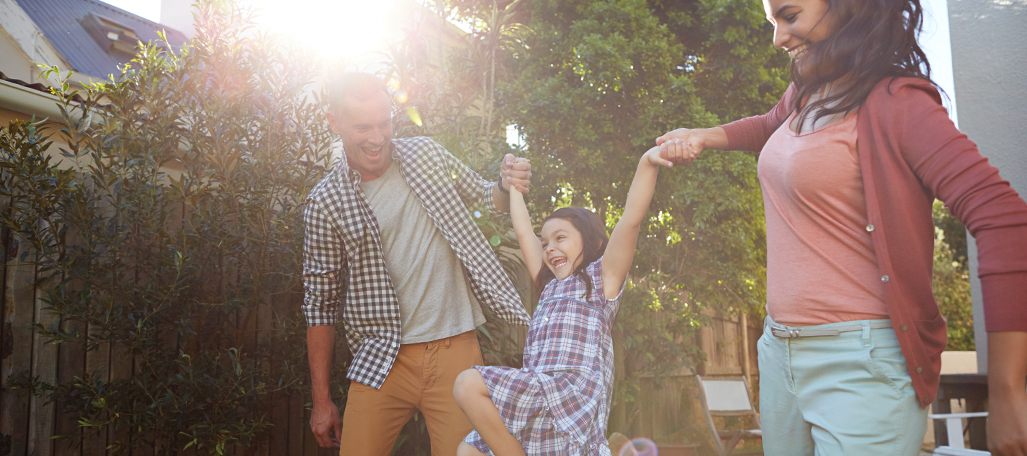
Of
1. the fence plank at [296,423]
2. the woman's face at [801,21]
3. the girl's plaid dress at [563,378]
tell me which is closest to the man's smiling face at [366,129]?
→ the girl's plaid dress at [563,378]

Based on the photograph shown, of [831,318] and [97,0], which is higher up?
[97,0]

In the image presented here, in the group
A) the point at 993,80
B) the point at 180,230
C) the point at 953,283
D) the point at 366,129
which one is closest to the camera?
the point at 366,129

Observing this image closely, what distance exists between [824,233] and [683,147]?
45 cm

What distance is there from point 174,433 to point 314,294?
1257 millimetres

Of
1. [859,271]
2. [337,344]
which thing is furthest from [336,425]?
[859,271]

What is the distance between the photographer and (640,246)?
6000 millimetres

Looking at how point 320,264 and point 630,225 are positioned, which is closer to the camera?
point 630,225

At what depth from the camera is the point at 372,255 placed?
6.99 feet

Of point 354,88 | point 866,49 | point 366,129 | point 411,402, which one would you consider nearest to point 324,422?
point 411,402

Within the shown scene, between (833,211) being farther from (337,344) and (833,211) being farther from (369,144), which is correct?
(337,344)

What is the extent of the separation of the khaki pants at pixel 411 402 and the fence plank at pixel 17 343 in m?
1.89

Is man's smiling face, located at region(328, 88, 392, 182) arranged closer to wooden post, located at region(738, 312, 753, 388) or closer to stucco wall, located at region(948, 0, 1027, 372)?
stucco wall, located at region(948, 0, 1027, 372)

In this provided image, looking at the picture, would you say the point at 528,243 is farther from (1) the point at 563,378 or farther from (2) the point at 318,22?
(2) the point at 318,22

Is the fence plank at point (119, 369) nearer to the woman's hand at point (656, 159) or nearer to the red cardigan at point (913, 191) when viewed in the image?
the woman's hand at point (656, 159)
